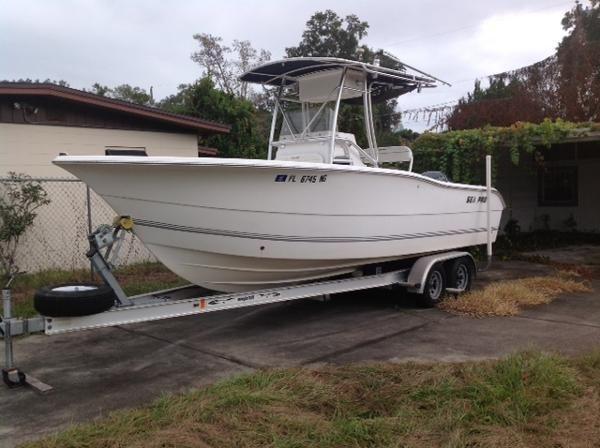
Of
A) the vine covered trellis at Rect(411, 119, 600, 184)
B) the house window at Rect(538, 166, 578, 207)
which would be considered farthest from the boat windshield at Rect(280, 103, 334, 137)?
the house window at Rect(538, 166, 578, 207)

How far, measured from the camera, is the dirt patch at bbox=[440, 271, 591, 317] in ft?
24.5

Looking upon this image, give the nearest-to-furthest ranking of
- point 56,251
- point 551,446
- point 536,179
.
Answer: point 551,446 < point 56,251 < point 536,179

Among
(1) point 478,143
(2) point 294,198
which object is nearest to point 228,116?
(1) point 478,143

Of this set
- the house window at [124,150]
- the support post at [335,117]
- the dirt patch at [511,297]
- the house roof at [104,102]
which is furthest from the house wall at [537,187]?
the support post at [335,117]

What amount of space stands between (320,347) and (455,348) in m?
1.35

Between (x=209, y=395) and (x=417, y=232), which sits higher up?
(x=417, y=232)

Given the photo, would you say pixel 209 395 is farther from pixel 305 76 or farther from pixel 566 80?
pixel 566 80

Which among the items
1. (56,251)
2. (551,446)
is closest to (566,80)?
(56,251)

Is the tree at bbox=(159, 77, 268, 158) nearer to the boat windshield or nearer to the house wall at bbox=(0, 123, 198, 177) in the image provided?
the house wall at bbox=(0, 123, 198, 177)

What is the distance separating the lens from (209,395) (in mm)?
4312

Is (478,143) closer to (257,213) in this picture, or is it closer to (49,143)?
(257,213)

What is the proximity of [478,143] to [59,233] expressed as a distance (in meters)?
8.33

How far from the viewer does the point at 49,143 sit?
394 inches

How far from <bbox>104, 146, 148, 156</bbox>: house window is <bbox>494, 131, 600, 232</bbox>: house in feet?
34.2
